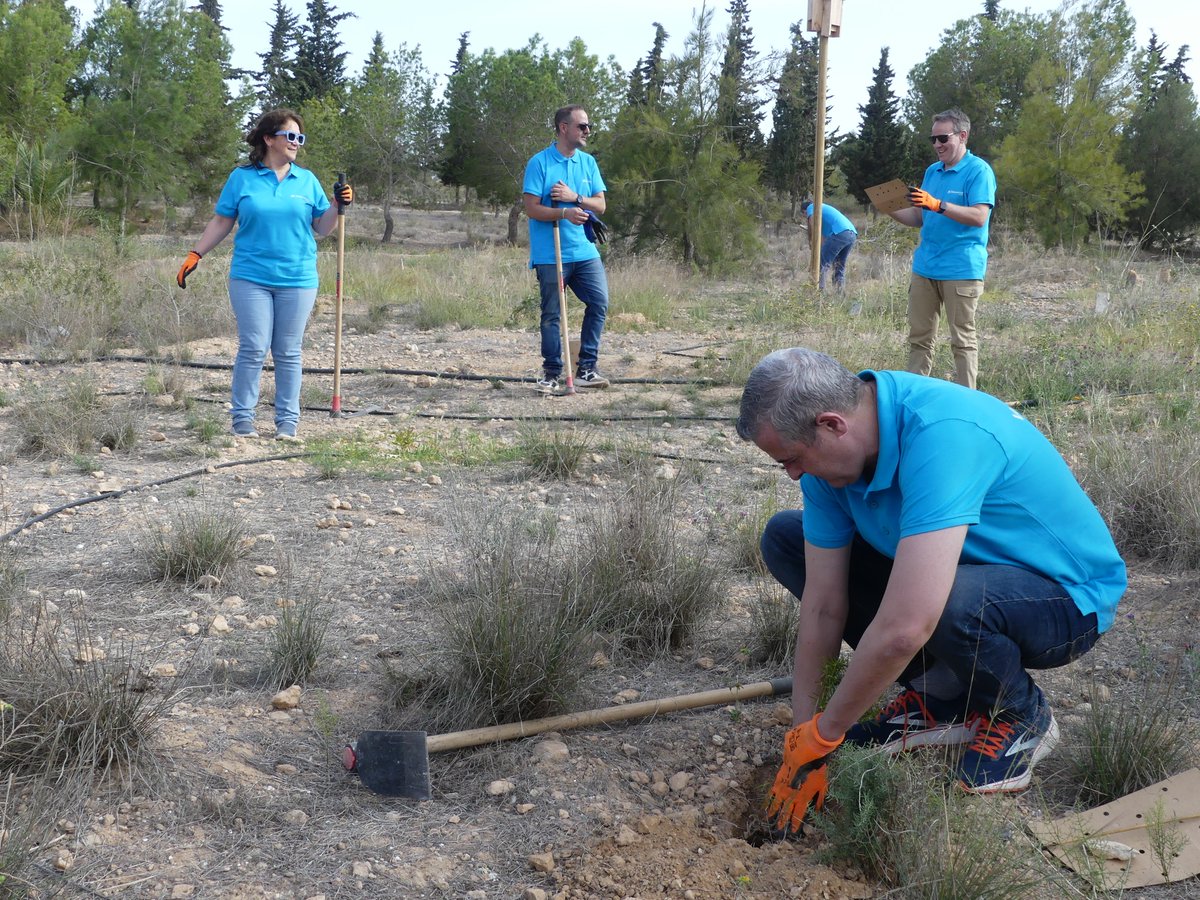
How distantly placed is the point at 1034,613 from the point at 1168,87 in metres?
28.7

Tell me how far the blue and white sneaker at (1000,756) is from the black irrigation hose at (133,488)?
3123 mm

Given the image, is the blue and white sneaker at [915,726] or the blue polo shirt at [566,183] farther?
the blue polo shirt at [566,183]

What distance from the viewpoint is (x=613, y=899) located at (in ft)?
7.09

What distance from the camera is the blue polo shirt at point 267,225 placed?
553 cm

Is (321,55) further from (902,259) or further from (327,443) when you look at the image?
(327,443)

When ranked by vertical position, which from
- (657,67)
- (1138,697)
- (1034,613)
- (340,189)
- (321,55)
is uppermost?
(321,55)

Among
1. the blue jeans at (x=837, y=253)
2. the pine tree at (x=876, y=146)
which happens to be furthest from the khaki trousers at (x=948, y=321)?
the pine tree at (x=876, y=146)

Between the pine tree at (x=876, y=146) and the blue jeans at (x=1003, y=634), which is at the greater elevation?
the pine tree at (x=876, y=146)

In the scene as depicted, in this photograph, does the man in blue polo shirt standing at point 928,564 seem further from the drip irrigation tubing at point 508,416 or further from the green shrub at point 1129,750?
the drip irrigation tubing at point 508,416

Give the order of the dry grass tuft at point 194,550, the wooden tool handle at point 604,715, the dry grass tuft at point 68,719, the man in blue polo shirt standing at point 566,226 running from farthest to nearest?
the man in blue polo shirt standing at point 566,226 < the dry grass tuft at point 194,550 < the wooden tool handle at point 604,715 < the dry grass tuft at point 68,719

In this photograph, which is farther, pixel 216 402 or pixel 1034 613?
pixel 216 402

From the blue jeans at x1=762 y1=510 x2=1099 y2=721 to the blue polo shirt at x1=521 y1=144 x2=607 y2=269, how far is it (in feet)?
15.6

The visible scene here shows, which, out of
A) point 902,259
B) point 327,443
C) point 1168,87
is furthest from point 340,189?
point 1168,87

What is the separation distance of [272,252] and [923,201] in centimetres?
348
